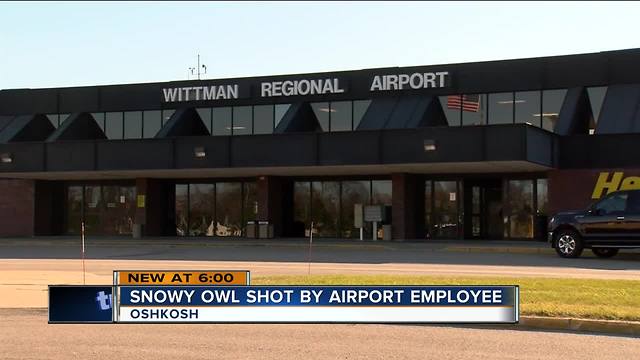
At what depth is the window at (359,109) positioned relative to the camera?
34.5 metres

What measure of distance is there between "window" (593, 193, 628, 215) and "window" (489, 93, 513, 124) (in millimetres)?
9227

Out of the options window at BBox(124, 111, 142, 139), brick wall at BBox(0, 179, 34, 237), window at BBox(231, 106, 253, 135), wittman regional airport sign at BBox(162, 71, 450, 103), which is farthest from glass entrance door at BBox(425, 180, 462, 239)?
brick wall at BBox(0, 179, 34, 237)

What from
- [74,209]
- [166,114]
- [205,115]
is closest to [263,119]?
[205,115]

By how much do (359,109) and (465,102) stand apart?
4.49 metres

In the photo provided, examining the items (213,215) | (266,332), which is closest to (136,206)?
(213,215)

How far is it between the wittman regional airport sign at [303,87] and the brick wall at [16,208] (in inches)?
325

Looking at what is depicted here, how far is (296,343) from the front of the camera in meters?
9.84

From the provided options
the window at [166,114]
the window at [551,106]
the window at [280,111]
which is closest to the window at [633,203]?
the window at [551,106]

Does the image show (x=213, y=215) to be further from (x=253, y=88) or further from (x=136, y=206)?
(x=253, y=88)

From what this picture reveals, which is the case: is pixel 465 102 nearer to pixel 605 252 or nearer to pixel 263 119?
pixel 263 119

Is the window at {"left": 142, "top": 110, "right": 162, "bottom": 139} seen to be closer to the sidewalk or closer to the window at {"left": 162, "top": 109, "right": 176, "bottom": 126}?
A: the window at {"left": 162, "top": 109, "right": 176, "bottom": 126}

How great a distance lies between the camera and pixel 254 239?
113 feet

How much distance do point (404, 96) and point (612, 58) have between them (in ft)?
26.4

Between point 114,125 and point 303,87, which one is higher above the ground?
point 303,87
